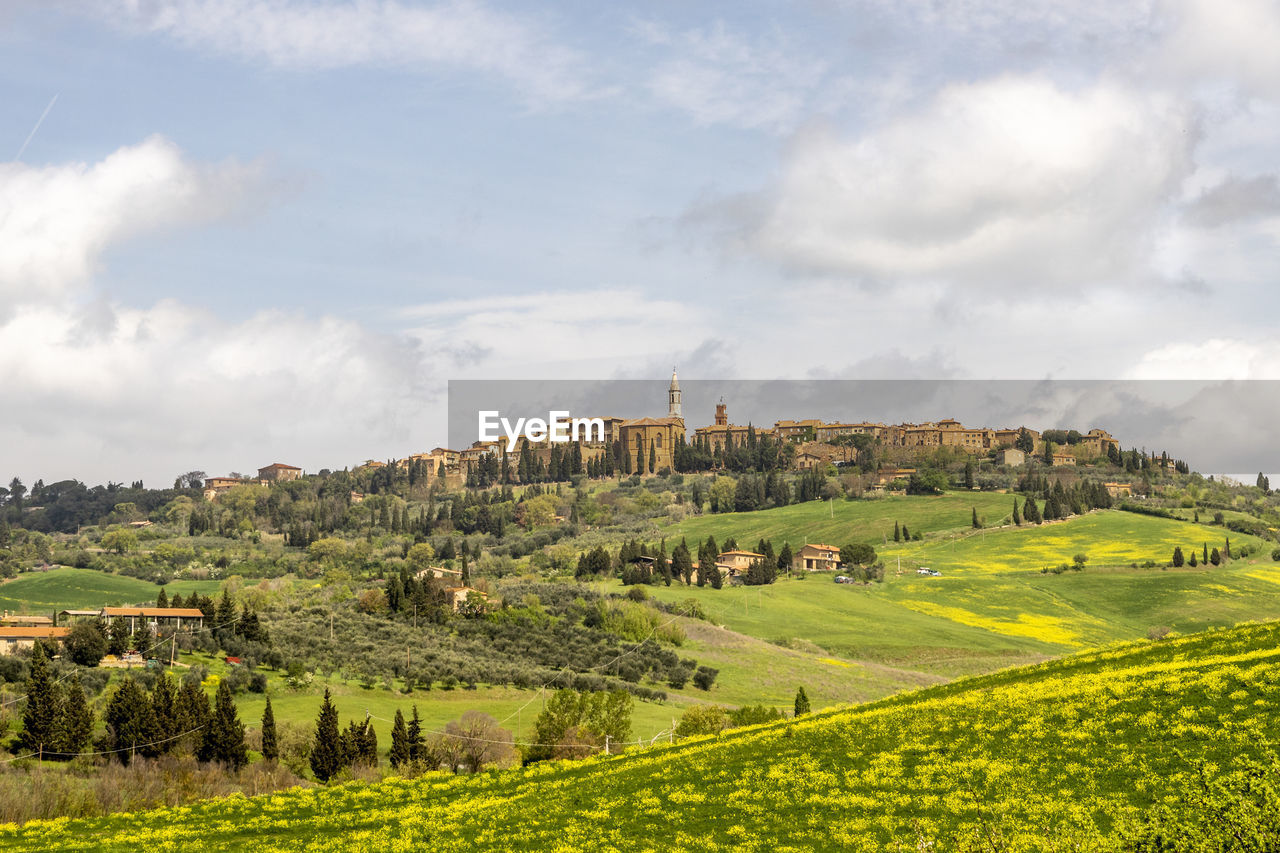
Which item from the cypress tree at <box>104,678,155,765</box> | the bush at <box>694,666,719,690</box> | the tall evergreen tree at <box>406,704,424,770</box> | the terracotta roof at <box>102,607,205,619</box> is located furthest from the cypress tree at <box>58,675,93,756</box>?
the bush at <box>694,666,719,690</box>

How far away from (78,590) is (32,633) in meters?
71.4

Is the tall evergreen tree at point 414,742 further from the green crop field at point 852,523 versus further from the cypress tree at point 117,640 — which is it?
the green crop field at point 852,523

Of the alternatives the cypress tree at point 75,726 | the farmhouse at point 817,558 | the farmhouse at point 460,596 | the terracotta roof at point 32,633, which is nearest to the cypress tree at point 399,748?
the cypress tree at point 75,726

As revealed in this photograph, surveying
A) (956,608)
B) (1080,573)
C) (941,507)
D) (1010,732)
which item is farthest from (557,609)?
(941,507)

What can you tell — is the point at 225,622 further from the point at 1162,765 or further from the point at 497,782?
the point at 1162,765

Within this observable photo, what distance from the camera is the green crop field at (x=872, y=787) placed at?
84.4 feet

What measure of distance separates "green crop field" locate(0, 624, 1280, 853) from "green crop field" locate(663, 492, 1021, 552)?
→ 140 m

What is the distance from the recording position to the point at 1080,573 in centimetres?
14625

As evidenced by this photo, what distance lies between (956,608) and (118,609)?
288ft

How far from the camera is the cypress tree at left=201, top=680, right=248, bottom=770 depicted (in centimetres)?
5638

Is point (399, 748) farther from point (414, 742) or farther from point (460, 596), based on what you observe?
point (460, 596)

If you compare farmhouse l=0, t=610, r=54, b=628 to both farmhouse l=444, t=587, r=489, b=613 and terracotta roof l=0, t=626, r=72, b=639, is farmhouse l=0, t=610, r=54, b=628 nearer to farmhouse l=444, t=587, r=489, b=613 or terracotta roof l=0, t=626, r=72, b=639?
terracotta roof l=0, t=626, r=72, b=639

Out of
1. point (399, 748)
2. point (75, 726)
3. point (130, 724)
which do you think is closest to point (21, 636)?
point (75, 726)

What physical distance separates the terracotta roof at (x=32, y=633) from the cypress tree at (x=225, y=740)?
32861 millimetres
